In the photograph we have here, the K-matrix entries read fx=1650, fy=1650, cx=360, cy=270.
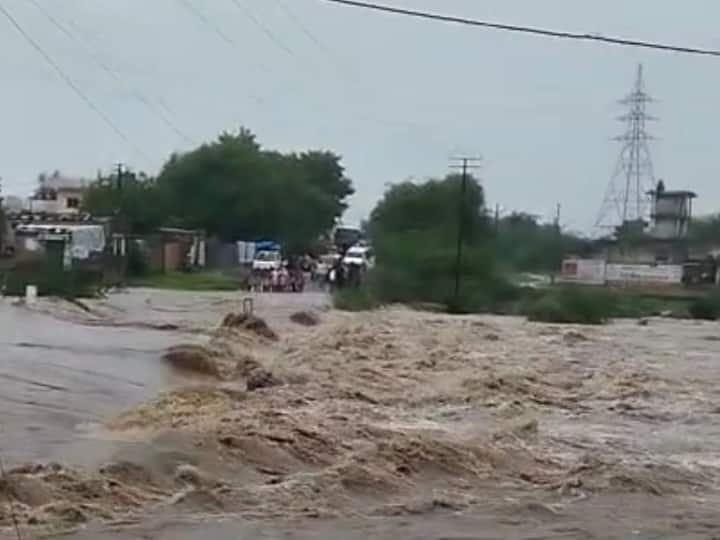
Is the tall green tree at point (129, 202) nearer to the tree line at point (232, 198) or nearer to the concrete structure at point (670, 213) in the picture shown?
the tree line at point (232, 198)

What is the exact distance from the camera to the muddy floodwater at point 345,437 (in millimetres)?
14047

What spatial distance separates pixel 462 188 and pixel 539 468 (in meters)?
52.5

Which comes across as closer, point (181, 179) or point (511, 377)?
point (511, 377)

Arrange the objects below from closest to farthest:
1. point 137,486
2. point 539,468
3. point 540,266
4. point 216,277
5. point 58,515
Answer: point 58,515, point 137,486, point 539,468, point 540,266, point 216,277

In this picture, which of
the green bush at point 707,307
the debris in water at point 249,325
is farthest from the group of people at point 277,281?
the debris in water at point 249,325

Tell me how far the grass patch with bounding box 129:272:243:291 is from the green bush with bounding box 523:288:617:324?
14.7 metres

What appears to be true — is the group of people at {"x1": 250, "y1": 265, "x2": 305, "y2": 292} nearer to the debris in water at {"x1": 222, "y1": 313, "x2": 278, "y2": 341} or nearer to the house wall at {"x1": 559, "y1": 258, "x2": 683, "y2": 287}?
the house wall at {"x1": 559, "y1": 258, "x2": 683, "y2": 287}

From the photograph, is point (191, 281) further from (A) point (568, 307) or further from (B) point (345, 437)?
(B) point (345, 437)

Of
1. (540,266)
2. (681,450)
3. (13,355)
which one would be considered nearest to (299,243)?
(540,266)

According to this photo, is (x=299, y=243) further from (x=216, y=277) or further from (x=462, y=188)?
(x=462, y=188)

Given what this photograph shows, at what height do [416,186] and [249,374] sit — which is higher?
[416,186]

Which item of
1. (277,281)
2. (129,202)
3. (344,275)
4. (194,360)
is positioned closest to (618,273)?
(344,275)

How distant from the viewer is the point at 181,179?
87.1 metres

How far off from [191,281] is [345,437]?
2223 inches
